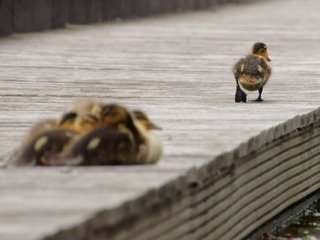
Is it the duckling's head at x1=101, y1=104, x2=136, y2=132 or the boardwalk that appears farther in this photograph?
the duckling's head at x1=101, y1=104, x2=136, y2=132

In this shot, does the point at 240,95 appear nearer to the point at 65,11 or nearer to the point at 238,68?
the point at 238,68

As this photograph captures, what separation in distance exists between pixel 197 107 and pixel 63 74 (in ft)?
8.68

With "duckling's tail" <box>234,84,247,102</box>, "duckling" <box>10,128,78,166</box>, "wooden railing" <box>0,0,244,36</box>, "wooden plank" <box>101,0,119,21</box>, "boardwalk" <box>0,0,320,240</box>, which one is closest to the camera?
"boardwalk" <box>0,0,320,240</box>

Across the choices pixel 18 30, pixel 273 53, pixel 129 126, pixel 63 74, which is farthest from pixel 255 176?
pixel 18 30

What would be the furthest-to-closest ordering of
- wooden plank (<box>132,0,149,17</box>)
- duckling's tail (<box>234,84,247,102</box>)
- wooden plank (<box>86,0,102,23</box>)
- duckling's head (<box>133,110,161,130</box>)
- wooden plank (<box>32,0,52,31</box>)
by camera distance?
wooden plank (<box>132,0,149,17</box>), wooden plank (<box>86,0,102,23</box>), wooden plank (<box>32,0,52,31</box>), duckling's tail (<box>234,84,247,102</box>), duckling's head (<box>133,110,161,130</box>)

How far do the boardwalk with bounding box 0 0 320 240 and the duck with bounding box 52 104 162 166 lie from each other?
0.05 meters

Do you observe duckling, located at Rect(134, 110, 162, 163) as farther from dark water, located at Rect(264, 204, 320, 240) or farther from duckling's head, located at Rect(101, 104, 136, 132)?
dark water, located at Rect(264, 204, 320, 240)

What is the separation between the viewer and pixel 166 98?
8.41 m

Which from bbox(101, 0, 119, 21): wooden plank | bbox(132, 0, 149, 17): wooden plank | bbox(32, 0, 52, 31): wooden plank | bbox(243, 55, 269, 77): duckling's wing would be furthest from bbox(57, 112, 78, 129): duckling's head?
bbox(132, 0, 149, 17): wooden plank

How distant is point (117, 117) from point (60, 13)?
11288 mm

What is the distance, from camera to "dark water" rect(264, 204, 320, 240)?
703 centimetres

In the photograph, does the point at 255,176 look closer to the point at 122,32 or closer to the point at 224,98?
the point at 224,98

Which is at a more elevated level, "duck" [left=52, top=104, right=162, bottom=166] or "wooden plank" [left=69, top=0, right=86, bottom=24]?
"duck" [left=52, top=104, right=162, bottom=166]

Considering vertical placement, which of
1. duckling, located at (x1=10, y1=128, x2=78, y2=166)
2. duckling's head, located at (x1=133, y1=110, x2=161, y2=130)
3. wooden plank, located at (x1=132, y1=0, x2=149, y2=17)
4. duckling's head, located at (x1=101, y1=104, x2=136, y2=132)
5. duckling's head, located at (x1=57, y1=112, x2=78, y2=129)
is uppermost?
duckling's head, located at (x1=101, y1=104, x2=136, y2=132)
